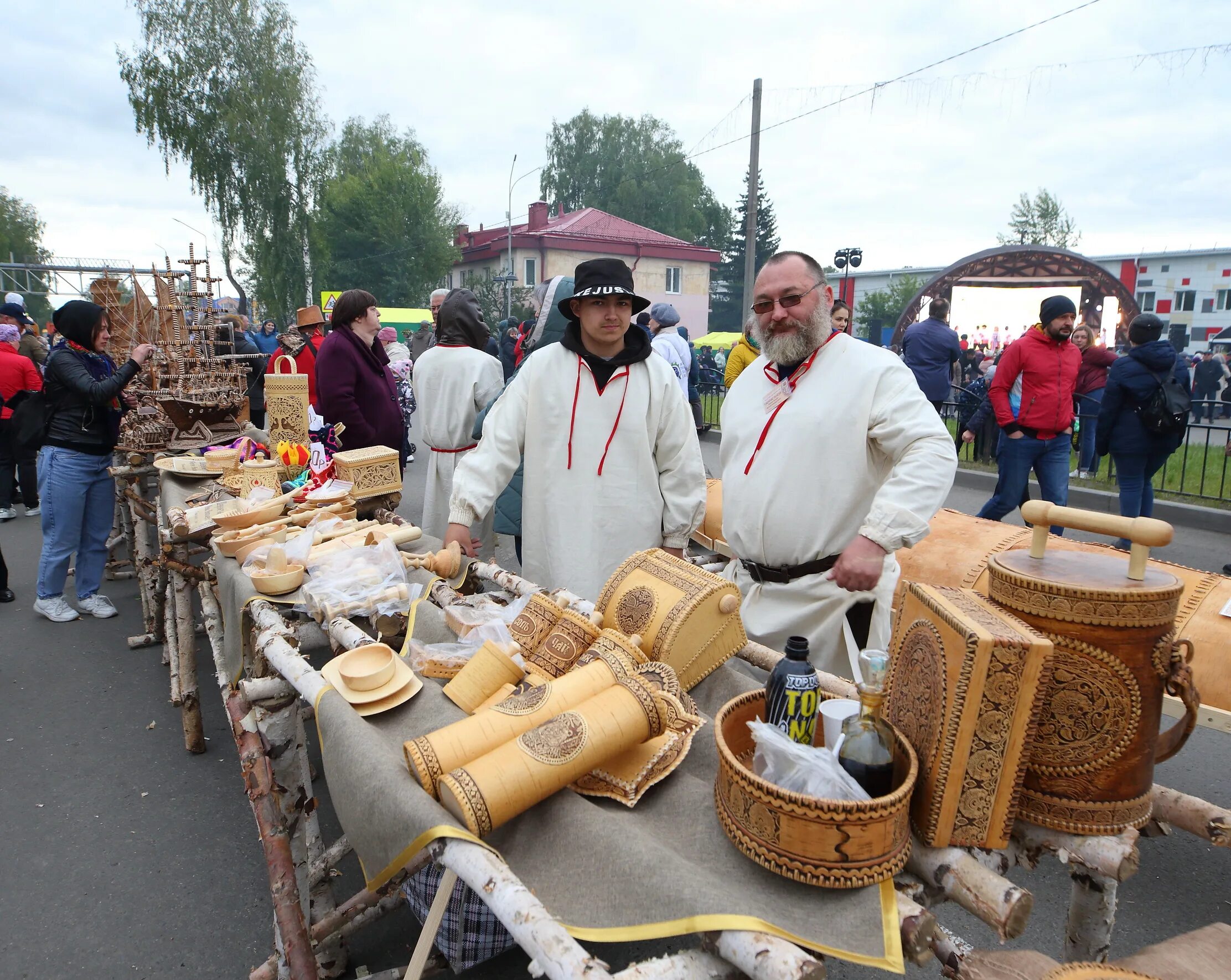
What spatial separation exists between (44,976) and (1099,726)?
8.92 ft

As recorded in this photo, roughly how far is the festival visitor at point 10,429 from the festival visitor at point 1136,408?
322 inches

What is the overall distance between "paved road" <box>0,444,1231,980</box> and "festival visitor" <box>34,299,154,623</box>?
891 millimetres

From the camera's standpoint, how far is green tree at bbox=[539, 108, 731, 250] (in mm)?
46594

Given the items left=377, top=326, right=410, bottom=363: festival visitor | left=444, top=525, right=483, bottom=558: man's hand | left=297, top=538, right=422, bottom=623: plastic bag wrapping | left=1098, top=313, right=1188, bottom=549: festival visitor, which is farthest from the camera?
left=377, top=326, right=410, bottom=363: festival visitor

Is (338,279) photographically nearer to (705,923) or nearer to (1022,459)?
(1022,459)

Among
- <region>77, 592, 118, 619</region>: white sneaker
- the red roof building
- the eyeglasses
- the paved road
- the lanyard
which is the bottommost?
the paved road

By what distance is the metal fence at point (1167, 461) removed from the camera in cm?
748

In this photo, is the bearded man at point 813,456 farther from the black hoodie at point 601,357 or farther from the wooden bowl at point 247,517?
the wooden bowl at point 247,517

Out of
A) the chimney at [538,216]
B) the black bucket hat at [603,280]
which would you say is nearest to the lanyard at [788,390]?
the black bucket hat at [603,280]

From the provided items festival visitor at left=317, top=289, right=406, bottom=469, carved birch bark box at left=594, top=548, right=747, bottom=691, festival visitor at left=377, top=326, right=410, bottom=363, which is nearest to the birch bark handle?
carved birch bark box at left=594, top=548, right=747, bottom=691

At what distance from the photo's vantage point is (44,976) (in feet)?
7.03

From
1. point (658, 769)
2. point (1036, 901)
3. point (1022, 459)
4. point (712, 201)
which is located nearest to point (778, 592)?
point (658, 769)

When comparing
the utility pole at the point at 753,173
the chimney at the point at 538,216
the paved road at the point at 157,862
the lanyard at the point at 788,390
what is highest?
the chimney at the point at 538,216

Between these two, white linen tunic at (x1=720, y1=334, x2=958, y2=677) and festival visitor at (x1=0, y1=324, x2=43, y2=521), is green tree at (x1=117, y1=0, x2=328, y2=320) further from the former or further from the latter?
white linen tunic at (x1=720, y1=334, x2=958, y2=677)
